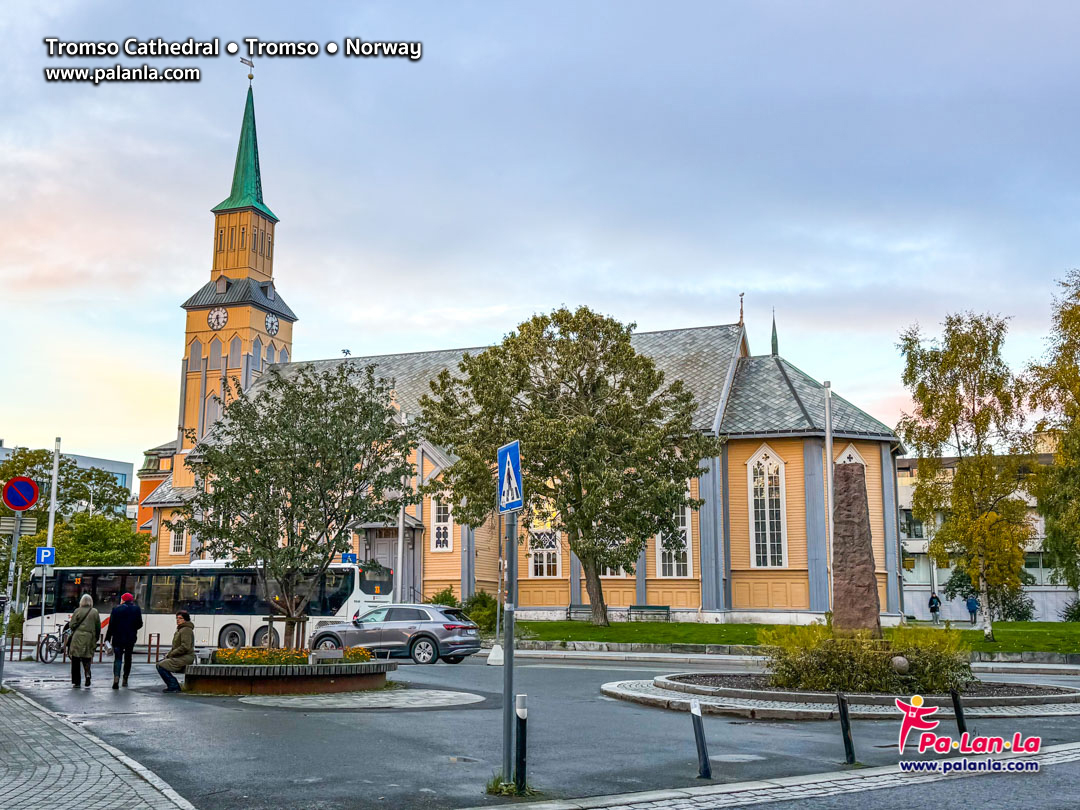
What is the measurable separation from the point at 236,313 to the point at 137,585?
32.2m

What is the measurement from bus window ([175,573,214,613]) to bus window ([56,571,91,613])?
427 cm

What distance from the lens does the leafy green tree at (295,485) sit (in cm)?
1825

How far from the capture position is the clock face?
64.2 metres

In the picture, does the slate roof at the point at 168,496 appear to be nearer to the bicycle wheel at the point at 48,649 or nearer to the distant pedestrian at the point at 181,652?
the bicycle wheel at the point at 48,649

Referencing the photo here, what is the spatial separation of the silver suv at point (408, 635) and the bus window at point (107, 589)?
11.4 meters

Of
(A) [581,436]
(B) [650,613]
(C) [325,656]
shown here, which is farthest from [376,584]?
(C) [325,656]

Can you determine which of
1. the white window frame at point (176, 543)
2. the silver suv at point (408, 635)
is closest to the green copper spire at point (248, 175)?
the white window frame at point (176, 543)

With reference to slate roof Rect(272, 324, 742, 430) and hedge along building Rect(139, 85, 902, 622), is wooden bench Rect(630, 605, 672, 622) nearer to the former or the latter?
hedge along building Rect(139, 85, 902, 622)

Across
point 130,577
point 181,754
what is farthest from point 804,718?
point 130,577

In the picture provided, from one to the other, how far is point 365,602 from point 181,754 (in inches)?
907

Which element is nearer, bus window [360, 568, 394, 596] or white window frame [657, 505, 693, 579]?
bus window [360, 568, 394, 596]

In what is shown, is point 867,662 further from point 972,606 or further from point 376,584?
point 972,606

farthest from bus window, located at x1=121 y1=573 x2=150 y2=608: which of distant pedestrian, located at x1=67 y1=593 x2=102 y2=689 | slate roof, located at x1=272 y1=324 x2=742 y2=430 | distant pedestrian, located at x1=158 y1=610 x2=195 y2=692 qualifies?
distant pedestrian, located at x1=158 y1=610 x2=195 y2=692

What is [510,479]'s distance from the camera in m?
8.98
